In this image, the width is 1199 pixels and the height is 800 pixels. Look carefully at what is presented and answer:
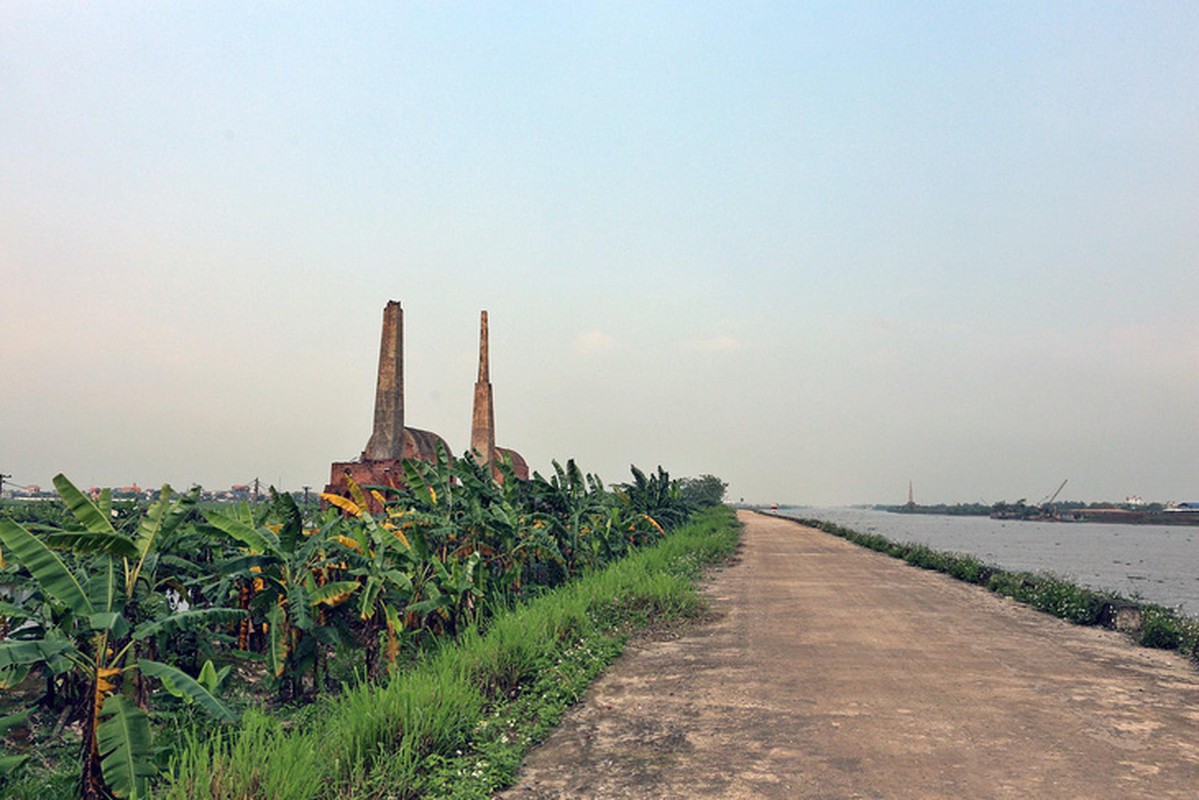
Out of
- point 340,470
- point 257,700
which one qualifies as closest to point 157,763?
point 257,700

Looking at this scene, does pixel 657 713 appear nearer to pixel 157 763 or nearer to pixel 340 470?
pixel 157 763

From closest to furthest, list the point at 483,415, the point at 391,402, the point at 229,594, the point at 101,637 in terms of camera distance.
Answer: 1. the point at 101,637
2. the point at 229,594
3. the point at 391,402
4. the point at 483,415

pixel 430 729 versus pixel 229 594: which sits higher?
pixel 229 594

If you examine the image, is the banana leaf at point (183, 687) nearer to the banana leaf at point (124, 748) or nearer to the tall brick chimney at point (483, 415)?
the banana leaf at point (124, 748)

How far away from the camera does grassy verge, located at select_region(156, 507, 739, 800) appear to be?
4.08 meters

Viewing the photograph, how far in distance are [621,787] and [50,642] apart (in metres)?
3.64

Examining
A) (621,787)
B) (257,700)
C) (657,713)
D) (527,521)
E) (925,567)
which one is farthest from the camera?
(925,567)

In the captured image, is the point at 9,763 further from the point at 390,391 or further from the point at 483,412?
the point at 483,412

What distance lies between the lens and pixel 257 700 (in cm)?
691

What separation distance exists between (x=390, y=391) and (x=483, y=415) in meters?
5.00

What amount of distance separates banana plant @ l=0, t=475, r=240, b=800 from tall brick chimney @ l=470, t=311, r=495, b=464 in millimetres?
19472

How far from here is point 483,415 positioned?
25.2 metres

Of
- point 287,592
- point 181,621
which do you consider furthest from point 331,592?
point 181,621

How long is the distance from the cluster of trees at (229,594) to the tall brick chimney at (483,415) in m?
12.1
